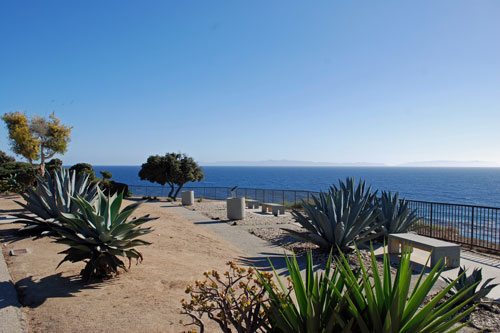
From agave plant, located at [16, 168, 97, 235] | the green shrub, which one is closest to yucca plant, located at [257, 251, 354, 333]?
the green shrub

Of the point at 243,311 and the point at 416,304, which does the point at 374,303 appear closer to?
the point at 416,304

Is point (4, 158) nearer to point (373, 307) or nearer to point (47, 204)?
point (47, 204)

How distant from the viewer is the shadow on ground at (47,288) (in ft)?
14.6

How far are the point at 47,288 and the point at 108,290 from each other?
85cm

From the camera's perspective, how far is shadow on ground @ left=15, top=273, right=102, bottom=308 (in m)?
4.46

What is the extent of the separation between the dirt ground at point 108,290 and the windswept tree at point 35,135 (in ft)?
54.0

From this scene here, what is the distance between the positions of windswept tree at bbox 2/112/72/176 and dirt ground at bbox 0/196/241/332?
54.0 feet

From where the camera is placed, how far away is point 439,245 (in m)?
7.12

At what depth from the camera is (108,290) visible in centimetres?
495

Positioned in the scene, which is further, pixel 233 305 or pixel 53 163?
pixel 53 163

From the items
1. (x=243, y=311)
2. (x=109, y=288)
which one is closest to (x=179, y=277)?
(x=109, y=288)

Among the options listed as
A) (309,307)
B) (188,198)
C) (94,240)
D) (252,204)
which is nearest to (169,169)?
(188,198)

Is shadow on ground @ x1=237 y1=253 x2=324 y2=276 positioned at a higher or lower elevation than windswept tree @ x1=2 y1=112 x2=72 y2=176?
lower

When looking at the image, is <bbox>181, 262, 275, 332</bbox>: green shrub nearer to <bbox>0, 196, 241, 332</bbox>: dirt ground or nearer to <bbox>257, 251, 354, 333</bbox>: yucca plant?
<bbox>257, 251, 354, 333</bbox>: yucca plant
